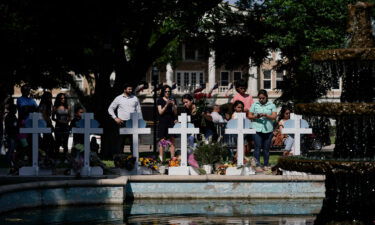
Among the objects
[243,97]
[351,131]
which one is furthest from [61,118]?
[351,131]

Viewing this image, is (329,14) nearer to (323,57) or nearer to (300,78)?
(300,78)

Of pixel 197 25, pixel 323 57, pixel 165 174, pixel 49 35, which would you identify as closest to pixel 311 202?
pixel 165 174

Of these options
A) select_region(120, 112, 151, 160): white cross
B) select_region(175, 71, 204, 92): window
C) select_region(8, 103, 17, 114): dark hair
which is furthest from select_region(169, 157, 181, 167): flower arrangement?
select_region(175, 71, 204, 92): window

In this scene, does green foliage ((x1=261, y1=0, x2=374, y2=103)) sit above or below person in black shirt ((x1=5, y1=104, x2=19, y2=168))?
above

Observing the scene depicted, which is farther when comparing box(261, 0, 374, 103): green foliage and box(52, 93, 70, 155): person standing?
box(261, 0, 374, 103): green foliage

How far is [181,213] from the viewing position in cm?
1452

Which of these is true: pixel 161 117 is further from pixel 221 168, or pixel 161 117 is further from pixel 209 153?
pixel 221 168

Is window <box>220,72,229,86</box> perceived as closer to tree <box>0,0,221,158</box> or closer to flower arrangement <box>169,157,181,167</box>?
tree <box>0,0,221,158</box>

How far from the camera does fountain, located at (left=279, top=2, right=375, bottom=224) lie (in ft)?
40.3

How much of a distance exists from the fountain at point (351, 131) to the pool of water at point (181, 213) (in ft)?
2.63

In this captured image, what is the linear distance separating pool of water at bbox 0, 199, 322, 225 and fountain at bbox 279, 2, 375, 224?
2.63ft

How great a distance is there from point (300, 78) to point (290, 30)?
2.03 m

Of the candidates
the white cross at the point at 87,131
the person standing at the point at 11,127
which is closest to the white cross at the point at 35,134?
the white cross at the point at 87,131

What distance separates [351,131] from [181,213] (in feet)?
9.25
